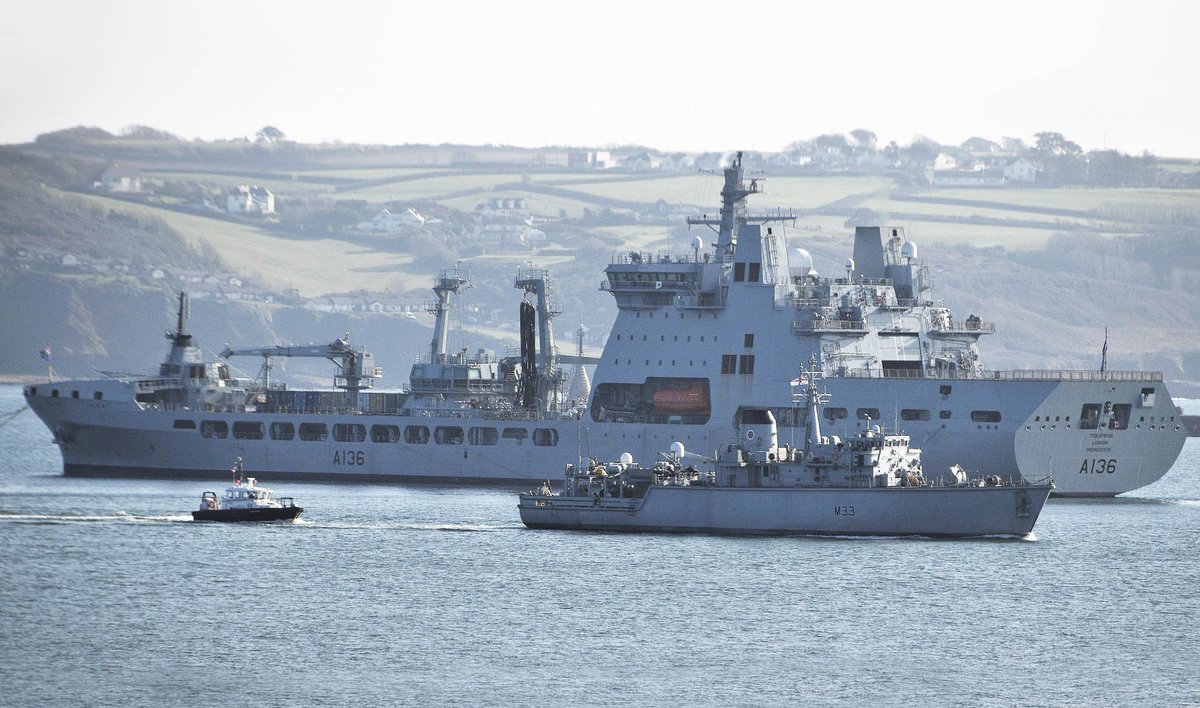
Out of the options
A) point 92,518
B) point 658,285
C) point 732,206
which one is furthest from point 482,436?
point 92,518

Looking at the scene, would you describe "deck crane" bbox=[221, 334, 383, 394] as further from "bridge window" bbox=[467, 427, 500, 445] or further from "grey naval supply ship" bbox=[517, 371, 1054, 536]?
"grey naval supply ship" bbox=[517, 371, 1054, 536]

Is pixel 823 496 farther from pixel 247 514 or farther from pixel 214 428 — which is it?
pixel 214 428

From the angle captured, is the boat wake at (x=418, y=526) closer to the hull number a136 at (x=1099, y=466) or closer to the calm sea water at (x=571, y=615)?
the calm sea water at (x=571, y=615)

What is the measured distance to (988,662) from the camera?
41.5m

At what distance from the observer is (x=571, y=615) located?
46.0 meters

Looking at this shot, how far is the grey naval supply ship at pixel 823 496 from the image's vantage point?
184 feet

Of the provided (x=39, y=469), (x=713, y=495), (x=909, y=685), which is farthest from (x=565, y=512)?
(x=39, y=469)

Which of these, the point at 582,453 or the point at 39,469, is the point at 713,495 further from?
the point at 39,469

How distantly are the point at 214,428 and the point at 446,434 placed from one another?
32.1 feet

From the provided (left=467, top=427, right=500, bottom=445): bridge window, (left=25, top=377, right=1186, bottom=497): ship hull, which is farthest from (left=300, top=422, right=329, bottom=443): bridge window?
(left=467, top=427, right=500, bottom=445): bridge window

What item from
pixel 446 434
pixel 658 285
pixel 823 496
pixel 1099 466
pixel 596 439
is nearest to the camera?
pixel 823 496

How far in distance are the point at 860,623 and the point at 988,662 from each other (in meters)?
4.40

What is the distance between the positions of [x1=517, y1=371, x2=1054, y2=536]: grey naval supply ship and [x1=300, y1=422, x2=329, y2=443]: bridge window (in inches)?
915

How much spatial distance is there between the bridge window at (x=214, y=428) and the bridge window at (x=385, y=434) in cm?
613
